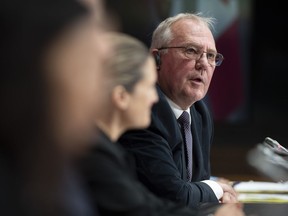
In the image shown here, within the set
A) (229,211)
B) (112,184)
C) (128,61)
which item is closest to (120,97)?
(128,61)

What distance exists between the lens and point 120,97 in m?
1.19

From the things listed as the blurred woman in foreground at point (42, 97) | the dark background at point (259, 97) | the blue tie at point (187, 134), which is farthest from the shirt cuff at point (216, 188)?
the dark background at point (259, 97)

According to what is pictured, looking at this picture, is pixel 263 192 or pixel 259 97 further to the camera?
pixel 259 97

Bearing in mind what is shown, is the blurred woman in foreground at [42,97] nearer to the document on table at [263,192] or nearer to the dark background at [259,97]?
the document on table at [263,192]

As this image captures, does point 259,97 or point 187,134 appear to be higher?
point 187,134

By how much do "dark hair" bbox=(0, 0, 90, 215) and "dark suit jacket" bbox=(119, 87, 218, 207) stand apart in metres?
1.11

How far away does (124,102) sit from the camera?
47.3 inches

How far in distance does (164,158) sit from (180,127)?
0.21m

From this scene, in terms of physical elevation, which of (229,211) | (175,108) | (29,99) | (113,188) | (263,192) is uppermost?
(29,99)

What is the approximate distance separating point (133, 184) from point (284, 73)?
A: 3.74 meters

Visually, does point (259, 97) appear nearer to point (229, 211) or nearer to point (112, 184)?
point (229, 211)

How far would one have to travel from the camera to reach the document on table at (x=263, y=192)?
1.79 meters

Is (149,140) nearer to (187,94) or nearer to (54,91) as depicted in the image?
(187,94)

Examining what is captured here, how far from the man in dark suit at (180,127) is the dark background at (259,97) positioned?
2734mm
